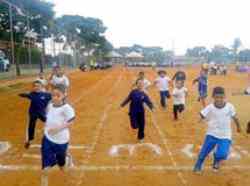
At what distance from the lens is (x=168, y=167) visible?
8.23m

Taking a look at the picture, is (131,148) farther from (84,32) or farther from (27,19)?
(84,32)

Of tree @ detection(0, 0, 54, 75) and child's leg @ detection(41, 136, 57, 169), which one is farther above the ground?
tree @ detection(0, 0, 54, 75)

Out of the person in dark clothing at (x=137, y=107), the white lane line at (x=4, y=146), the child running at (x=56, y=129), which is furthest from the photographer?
the person in dark clothing at (x=137, y=107)

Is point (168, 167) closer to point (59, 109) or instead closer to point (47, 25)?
point (59, 109)

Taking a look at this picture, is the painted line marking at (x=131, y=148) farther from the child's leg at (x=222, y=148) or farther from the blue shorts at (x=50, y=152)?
the blue shorts at (x=50, y=152)

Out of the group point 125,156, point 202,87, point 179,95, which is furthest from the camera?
point 202,87

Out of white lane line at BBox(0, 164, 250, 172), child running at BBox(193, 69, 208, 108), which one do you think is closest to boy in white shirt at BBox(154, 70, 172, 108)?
child running at BBox(193, 69, 208, 108)

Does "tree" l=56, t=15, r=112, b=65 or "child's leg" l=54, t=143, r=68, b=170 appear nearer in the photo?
"child's leg" l=54, t=143, r=68, b=170

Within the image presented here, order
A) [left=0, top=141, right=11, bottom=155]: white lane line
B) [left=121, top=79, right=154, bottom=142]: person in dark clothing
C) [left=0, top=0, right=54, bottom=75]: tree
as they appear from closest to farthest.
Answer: [left=0, top=141, right=11, bottom=155]: white lane line < [left=121, top=79, right=154, bottom=142]: person in dark clothing < [left=0, top=0, right=54, bottom=75]: tree

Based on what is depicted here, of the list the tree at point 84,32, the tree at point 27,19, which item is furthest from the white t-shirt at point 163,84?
the tree at point 84,32

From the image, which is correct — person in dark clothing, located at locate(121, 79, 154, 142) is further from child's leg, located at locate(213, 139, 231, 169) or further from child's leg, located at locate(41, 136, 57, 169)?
child's leg, located at locate(41, 136, 57, 169)

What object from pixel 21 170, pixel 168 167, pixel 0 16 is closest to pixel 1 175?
pixel 21 170

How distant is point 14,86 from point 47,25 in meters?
22.0

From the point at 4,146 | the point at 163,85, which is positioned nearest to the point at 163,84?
the point at 163,85
